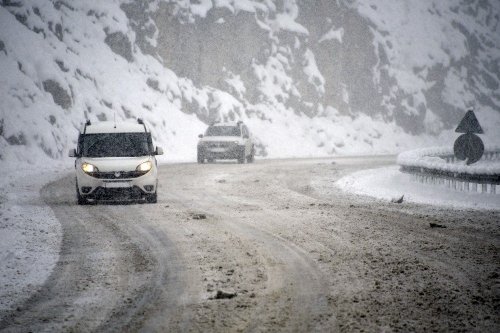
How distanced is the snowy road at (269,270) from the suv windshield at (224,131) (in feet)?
48.4

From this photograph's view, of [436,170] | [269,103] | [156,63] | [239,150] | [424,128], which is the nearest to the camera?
[436,170]

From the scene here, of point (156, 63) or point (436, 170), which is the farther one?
point (156, 63)

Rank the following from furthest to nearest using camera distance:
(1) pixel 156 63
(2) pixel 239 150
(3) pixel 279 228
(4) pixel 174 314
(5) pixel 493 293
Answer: (1) pixel 156 63
(2) pixel 239 150
(3) pixel 279 228
(5) pixel 493 293
(4) pixel 174 314

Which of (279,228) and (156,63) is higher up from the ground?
(156,63)

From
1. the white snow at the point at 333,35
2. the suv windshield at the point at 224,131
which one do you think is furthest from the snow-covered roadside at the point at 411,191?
the white snow at the point at 333,35

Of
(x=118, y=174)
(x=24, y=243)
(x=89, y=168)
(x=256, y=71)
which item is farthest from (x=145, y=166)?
(x=256, y=71)

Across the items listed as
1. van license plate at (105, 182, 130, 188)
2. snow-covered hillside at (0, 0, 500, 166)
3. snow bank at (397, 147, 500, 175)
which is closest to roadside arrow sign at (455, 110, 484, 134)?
snow bank at (397, 147, 500, 175)

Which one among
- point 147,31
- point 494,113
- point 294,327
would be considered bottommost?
point 294,327

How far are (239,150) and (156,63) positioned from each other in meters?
15.2

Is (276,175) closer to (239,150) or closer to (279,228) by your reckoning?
(239,150)

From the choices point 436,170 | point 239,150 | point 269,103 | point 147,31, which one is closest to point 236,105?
point 269,103

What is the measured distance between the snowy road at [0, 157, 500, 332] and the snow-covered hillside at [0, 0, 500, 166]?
15820mm

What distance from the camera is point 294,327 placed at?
4637 millimetres

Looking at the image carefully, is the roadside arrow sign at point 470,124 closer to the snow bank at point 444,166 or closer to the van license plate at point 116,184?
the snow bank at point 444,166
